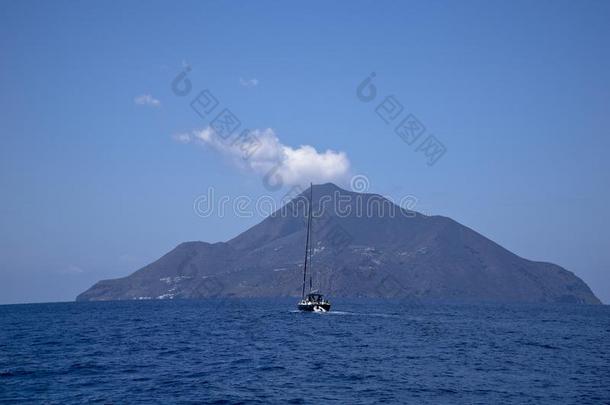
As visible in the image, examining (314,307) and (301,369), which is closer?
(301,369)

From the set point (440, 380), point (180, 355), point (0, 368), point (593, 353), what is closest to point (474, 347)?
point (593, 353)

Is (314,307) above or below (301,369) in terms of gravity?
above

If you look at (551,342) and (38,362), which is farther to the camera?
(551,342)

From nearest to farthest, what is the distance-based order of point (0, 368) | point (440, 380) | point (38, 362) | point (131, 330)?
1. point (440, 380)
2. point (0, 368)
3. point (38, 362)
4. point (131, 330)

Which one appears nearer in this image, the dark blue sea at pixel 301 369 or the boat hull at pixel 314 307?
the dark blue sea at pixel 301 369

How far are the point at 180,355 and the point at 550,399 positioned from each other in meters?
37.0

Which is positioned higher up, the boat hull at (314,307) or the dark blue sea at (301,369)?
the boat hull at (314,307)

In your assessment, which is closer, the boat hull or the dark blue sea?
the dark blue sea

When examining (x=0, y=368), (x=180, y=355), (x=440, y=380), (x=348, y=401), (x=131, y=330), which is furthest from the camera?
(x=131, y=330)

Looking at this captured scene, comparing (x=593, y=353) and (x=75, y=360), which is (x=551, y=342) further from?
(x=75, y=360)

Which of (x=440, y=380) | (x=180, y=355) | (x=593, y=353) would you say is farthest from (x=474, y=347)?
(x=180, y=355)

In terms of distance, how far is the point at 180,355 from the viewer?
206 feet

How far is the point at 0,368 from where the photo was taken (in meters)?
54.0

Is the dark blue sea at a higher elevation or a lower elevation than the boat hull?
lower
